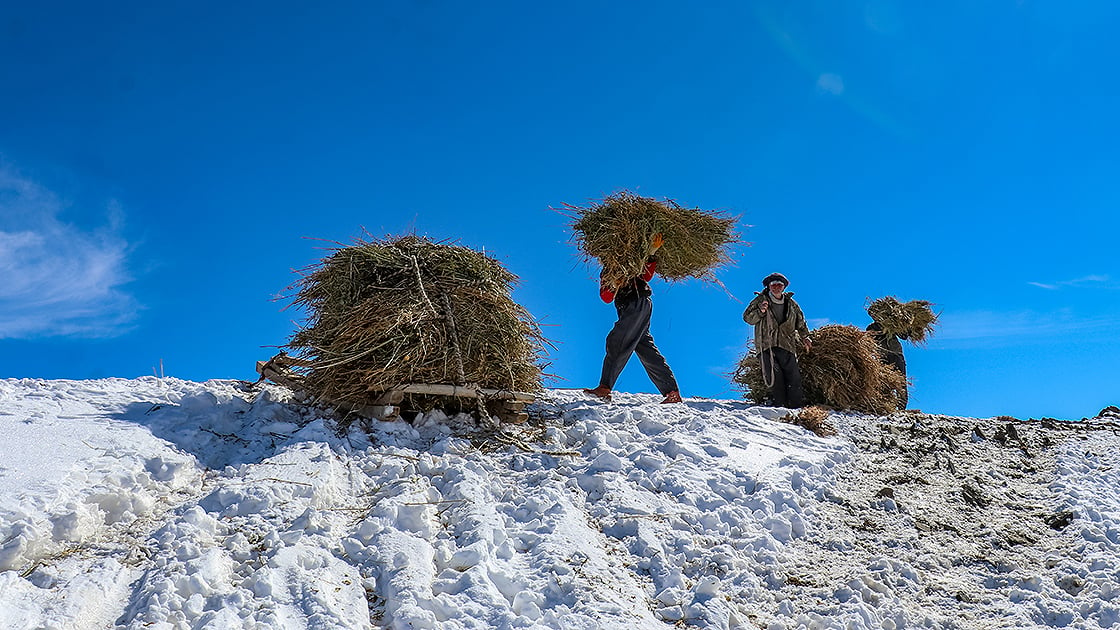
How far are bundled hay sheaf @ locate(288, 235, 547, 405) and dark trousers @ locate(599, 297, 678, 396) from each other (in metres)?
1.73

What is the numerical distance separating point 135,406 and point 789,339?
21.2ft

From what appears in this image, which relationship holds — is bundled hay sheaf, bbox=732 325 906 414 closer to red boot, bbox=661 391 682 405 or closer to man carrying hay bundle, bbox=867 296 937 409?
red boot, bbox=661 391 682 405

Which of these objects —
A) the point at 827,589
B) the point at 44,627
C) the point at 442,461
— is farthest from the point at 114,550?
the point at 827,589

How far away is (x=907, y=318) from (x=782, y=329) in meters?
3.97

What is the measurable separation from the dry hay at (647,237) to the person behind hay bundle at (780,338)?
25.9 inches

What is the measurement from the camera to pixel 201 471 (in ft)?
16.9

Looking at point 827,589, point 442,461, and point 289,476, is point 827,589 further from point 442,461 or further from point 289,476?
point 289,476

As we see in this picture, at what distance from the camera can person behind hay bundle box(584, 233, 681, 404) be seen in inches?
335

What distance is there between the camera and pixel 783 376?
8898mm

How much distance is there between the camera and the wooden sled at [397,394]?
609cm

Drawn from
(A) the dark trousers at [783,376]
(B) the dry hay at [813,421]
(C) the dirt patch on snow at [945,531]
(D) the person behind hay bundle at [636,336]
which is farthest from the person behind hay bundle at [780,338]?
(D) the person behind hay bundle at [636,336]

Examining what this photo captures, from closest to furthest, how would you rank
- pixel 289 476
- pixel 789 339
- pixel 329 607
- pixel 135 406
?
pixel 329 607, pixel 289 476, pixel 135 406, pixel 789 339

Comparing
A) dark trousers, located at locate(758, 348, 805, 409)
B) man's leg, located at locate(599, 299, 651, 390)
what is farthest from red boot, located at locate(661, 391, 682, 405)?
dark trousers, located at locate(758, 348, 805, 409)


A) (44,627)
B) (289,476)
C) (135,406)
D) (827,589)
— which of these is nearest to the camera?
(44,627)
